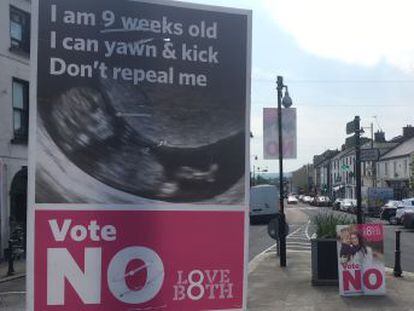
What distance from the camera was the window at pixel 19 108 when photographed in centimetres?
2138

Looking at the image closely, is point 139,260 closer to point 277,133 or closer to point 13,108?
point 277,133

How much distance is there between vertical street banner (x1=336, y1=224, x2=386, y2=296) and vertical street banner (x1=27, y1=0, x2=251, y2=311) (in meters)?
8.61

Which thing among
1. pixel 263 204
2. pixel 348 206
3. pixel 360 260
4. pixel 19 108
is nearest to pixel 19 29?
pixel 19 108

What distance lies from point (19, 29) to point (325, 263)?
13654 millimetres

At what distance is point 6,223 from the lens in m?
21.0

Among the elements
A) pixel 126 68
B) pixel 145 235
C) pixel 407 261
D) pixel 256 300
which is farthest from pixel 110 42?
pixel 407 261

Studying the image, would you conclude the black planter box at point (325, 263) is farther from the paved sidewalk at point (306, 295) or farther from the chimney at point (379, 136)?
the chimney at point (379, 136)

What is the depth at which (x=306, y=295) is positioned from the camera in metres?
11.5

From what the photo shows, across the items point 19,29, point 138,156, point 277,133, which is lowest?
point 138,156

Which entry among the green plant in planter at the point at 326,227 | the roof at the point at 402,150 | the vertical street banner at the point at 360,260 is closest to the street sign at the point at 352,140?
the green plant in planter at the point at 326,227

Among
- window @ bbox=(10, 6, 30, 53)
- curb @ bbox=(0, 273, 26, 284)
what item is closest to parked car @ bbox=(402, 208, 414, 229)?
window @ bbox=(10, 6, 30, 53)

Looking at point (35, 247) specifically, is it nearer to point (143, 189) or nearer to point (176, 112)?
point (143, 189)

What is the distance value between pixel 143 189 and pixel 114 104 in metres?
0.37

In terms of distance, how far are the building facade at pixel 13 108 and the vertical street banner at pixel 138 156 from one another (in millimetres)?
18068
